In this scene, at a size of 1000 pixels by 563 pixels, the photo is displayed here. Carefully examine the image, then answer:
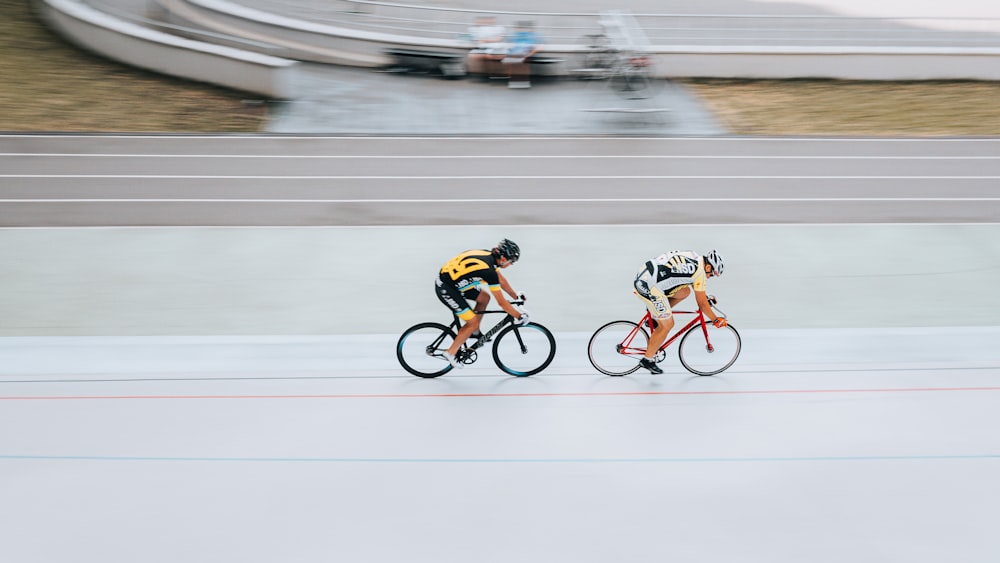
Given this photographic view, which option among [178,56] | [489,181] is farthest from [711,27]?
[178,56]

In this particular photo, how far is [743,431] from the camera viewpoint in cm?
682

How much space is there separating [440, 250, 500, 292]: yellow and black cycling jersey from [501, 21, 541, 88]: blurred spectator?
12.3m

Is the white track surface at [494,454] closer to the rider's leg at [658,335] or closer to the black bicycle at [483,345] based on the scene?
the black bicycle at [483,345]

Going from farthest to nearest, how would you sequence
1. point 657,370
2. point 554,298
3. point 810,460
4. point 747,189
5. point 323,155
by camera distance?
1. point 323,155
2. point 747,189
3. point 554,298
4. point 657,370
5. point 810,460

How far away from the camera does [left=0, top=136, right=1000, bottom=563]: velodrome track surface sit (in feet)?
18.5

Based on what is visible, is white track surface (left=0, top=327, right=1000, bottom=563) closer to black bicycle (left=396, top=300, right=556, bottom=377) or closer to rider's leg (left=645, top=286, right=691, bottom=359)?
A: black bicycle (left=396, top=300, right=556, bottom=377)

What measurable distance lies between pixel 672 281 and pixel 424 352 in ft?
7.95

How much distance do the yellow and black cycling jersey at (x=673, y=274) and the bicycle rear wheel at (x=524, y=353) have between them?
1.12 m

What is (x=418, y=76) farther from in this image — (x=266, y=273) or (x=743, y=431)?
(x=743, y=431)

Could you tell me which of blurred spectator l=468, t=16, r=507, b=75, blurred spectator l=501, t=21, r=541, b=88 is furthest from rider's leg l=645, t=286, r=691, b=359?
blurred spectator l=468, t=16, r=507, b=75

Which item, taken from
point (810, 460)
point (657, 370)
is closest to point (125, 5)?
point (657, 370)

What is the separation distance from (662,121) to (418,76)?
6100 millimetres

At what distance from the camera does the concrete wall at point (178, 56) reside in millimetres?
16969

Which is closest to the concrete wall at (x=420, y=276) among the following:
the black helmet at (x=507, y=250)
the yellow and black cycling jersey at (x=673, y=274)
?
the yellow and black cycling jersey at (x=673, y=274)
